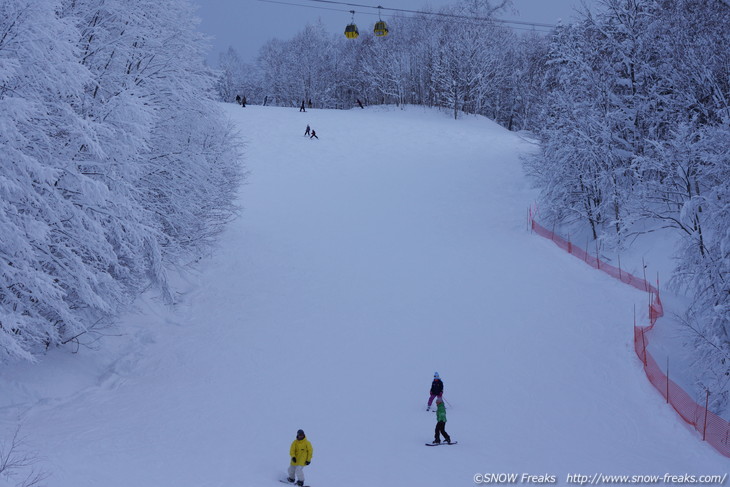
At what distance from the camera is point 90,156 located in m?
13.3

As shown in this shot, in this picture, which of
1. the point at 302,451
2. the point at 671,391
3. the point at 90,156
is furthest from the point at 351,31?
the point at 302,451

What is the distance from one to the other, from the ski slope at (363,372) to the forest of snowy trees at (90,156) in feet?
6.56

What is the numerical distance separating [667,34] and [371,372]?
18.1m

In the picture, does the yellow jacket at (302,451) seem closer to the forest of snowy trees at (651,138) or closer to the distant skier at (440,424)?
the distant skier at (440,424)

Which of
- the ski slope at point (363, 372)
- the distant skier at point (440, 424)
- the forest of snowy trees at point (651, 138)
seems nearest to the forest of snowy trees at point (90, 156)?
the ski slope at point (363, 372)

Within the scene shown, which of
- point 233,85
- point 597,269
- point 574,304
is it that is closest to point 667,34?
point 597,269

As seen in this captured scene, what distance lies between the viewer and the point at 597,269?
23172 mm

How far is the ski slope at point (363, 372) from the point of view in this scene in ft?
36.4

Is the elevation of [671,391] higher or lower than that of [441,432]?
lower

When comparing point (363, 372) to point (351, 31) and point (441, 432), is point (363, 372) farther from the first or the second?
point (351, 31)

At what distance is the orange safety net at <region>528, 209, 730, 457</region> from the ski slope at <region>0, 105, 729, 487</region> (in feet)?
1.01

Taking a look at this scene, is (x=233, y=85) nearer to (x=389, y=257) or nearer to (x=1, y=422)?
(x=389, y=257)

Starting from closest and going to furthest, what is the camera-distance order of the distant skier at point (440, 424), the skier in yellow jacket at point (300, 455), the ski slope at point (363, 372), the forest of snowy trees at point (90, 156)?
the skier in yellow jacket at point (300, 455)
the forest of snowy trees at point (90, 156)
the ski slope at point (363, 372)
the distant skier at point (440, 424)

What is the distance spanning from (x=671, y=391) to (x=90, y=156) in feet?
50.8
